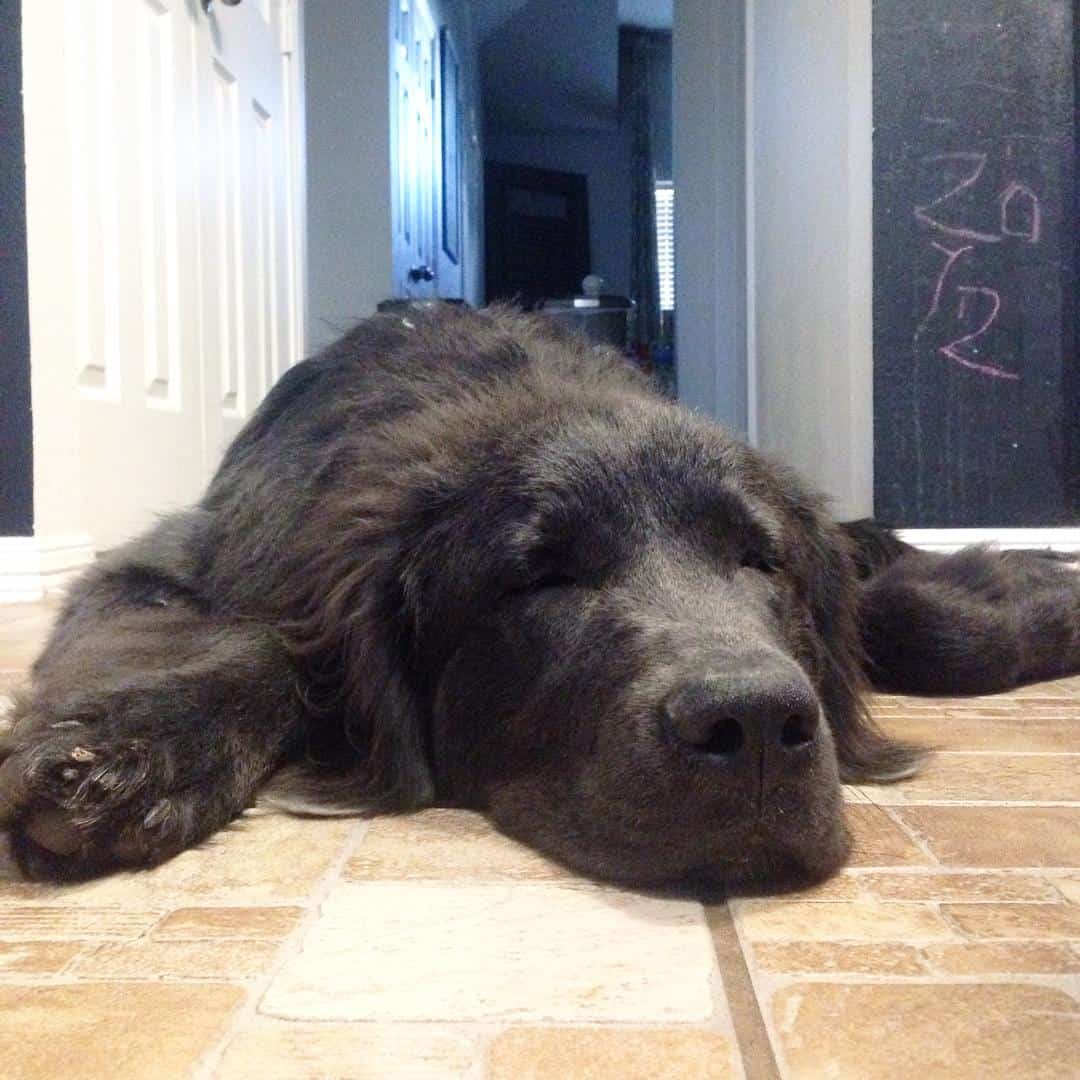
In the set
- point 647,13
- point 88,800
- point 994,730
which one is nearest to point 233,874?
point 88,800

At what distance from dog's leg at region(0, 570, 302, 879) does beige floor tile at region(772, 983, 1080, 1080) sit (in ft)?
2.31

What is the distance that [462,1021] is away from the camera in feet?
3.05

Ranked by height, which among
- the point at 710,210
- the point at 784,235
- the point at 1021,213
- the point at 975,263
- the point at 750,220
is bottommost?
the point at 975,263

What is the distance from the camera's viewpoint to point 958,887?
4.18 ft

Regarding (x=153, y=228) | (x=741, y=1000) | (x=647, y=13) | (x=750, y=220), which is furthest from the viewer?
(x=647, y=13)

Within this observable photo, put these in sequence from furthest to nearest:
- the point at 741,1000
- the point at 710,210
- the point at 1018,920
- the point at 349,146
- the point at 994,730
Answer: the point at 349,146
the point at 710,210
the point at 994,730
the point at 1018,920
the point at 741,1000

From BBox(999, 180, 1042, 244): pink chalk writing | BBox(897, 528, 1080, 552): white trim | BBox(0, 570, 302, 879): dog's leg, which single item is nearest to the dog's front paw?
BBox(0, 570, 302, 879): dog's leg

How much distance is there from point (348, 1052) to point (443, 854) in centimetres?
56

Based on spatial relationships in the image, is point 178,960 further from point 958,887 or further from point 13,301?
point 13,301

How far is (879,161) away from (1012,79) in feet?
1.41

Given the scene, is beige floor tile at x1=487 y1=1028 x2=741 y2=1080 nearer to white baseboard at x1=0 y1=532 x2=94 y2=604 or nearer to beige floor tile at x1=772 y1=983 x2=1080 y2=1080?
beige floor tile at x1=772 y1=983 x2=1080 y2=1080

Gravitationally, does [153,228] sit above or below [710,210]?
below

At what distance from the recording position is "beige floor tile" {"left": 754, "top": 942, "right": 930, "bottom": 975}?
1.04 m

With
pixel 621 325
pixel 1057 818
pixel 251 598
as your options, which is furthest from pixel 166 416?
pixel 621 325
